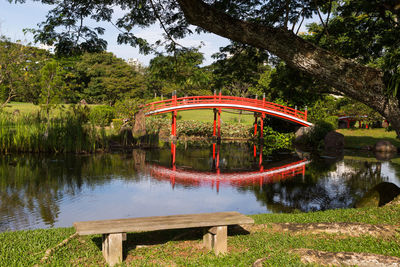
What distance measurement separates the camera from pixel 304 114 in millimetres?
25594

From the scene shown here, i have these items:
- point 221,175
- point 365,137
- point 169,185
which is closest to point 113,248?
point 169,185

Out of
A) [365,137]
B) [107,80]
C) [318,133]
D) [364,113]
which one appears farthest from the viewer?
[107,80]

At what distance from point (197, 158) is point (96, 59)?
117 ft

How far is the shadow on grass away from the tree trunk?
7.86 feet

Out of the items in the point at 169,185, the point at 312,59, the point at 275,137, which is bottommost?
the point at 169,185

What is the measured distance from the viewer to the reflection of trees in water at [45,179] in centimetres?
732

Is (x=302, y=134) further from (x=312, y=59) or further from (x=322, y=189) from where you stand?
(x=312, y=59)

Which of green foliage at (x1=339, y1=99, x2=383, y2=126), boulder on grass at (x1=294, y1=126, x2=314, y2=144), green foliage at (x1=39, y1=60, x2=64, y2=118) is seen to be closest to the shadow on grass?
green foliage at (x1=39, y1=60, x2=64, y2=118)

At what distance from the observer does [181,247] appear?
4.46m

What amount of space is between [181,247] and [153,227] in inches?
27.2

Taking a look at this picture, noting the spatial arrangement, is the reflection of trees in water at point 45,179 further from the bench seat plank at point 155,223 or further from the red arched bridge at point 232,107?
the red arched bridge at point 232,107

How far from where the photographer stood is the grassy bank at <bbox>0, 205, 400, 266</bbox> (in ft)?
12.8

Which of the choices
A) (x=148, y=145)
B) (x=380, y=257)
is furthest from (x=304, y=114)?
(x=380, y=257)

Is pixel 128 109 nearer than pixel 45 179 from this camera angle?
No
